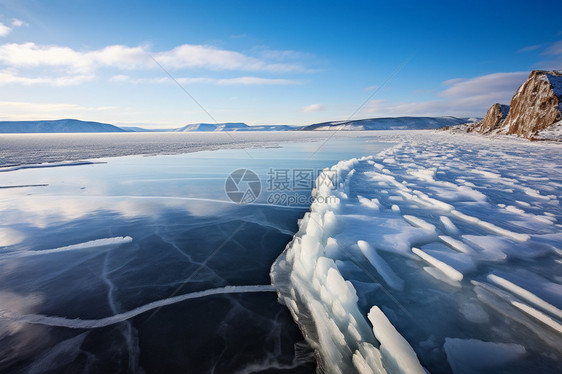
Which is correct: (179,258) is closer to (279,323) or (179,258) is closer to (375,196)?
(279,323)

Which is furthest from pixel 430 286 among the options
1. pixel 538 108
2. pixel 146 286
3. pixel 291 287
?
pixel 538 108

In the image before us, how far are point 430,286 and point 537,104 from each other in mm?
28178

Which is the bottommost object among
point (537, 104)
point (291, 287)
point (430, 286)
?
point (291, 287)

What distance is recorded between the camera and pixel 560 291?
7.22 feet

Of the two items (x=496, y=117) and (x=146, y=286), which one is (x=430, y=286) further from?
(x=496, y=117)

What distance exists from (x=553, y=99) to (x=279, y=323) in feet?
94.4

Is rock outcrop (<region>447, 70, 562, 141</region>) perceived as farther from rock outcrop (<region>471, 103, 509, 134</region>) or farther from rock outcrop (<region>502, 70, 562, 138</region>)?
rock outcrop (<region>471, 103, 509, 134</region>)

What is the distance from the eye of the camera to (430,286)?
240 cm

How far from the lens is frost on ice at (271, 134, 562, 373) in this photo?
170 centimetres

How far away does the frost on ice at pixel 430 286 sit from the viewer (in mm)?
1704
